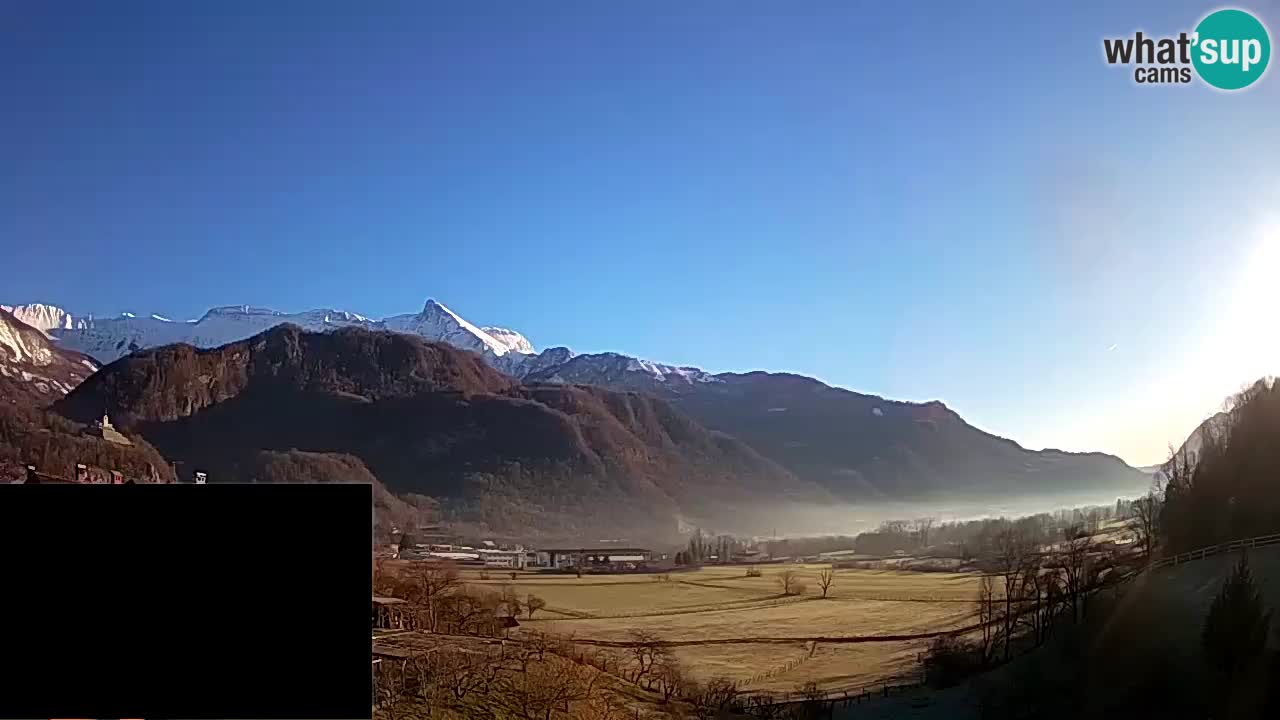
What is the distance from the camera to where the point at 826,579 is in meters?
7.88

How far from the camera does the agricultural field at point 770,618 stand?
753 centimetres

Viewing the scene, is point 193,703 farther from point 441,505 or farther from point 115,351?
point 115,351

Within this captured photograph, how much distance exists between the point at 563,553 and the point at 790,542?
1.95 meters

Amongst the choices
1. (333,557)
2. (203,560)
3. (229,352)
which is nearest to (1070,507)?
(333,557)

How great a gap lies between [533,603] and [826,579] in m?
2.40

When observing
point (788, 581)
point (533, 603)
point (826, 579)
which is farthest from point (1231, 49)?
point (533, 603)

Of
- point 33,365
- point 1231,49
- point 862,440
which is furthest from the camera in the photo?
point 862,440

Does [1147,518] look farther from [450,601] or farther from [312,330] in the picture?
[312,330]

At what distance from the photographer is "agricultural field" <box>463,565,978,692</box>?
753 centimetres

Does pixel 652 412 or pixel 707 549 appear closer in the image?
pixel 707 549

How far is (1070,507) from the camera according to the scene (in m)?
7.88

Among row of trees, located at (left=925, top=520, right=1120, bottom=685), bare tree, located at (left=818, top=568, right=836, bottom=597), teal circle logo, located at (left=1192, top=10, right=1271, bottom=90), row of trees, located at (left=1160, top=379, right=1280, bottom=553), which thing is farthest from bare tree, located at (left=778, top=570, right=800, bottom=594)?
teal circle logo, located at (left=1192, top=10, right=1271, bottom=90)

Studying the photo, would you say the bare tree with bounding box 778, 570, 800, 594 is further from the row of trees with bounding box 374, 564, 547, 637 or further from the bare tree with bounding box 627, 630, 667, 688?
the row of trees with bounding box 374, 564, 547, 637

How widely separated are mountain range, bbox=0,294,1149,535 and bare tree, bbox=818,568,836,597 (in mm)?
935
